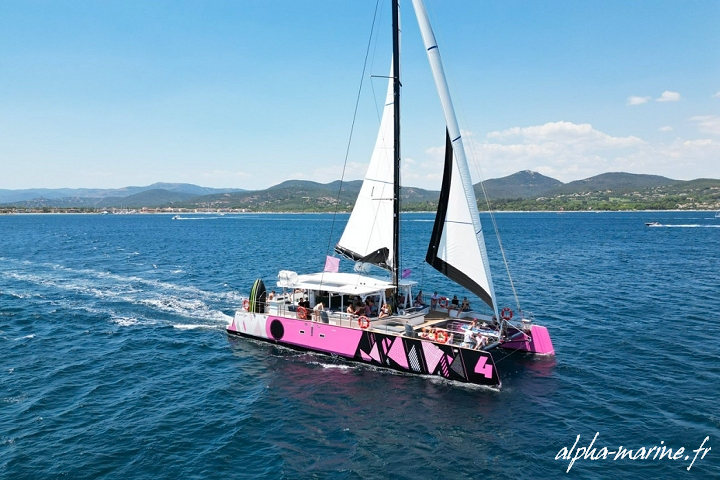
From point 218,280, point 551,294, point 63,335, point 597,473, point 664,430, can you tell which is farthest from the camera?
point 218,280

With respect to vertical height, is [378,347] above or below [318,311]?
below

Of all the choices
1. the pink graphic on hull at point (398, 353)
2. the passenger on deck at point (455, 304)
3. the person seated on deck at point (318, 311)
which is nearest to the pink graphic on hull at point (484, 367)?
the pink graphic on hull at point (398, 353)

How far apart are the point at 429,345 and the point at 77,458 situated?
44.4ft

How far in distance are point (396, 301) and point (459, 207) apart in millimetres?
6473

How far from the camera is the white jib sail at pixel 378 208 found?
23.9 metres

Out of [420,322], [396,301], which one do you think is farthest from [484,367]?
[396,301]

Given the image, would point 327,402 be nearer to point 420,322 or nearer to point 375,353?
point 375,353

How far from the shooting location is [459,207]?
21016 mm

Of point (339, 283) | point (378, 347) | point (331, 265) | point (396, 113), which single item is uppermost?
point (396, 113)

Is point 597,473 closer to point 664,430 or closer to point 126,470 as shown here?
point 664,430

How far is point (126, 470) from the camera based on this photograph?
13.6m

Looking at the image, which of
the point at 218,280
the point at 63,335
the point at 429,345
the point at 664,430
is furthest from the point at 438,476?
the point at 218,280

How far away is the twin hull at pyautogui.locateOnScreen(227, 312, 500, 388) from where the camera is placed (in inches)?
771

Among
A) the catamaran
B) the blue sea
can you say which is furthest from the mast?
the blue sea
